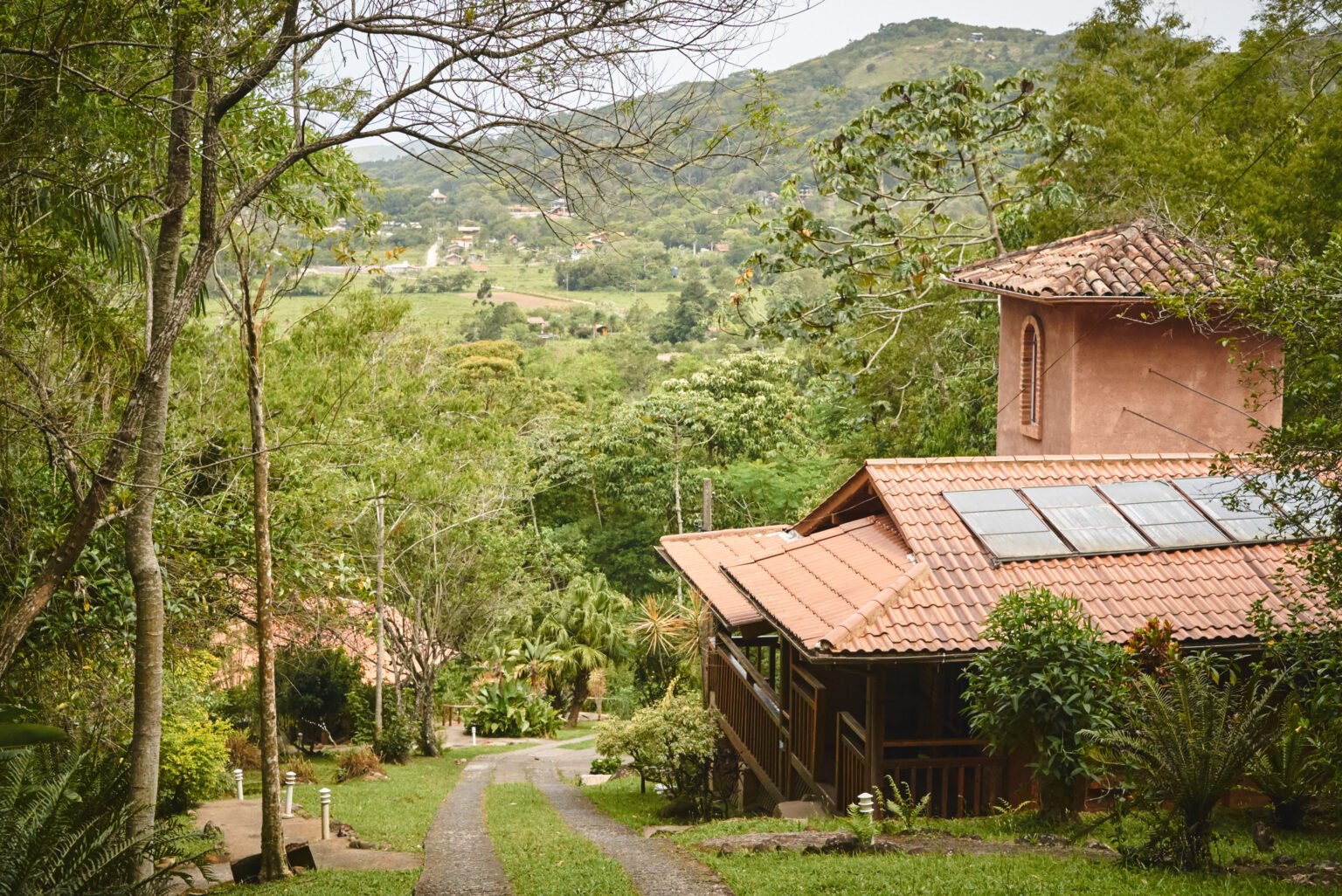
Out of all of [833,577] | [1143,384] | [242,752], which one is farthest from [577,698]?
[833,577]

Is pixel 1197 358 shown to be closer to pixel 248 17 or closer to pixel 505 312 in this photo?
pixel 248 17

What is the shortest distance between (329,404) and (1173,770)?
1892 cm

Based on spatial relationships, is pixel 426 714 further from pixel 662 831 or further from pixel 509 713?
pixel 662 831

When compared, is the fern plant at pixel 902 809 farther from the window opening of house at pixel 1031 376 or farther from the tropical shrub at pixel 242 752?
the tropical shrub at pixel 242 752

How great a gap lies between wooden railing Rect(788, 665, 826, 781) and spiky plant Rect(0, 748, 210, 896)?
21.3ft

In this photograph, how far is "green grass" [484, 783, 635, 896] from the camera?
897 cm

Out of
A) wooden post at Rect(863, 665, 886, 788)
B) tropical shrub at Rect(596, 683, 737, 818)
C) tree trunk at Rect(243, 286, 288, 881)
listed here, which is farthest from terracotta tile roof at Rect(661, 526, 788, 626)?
tree trunk at Rect(243, 286, 288, 881)

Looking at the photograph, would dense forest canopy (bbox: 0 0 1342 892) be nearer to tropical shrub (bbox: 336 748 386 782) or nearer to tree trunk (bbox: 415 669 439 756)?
tree trunk (bbox: 415 669 439 756)

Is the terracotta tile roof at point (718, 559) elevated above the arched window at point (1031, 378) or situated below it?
below

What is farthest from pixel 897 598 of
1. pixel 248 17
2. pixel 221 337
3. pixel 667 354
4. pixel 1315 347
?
pixel 667 354

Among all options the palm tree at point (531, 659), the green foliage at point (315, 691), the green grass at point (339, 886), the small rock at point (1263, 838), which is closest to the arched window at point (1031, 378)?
the small rock at point (1263, 838)

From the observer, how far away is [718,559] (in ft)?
55.0

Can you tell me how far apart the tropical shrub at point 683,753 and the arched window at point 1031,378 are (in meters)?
6.48

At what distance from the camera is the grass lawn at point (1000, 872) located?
23.6 ft
